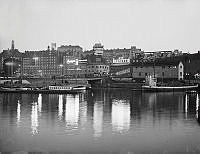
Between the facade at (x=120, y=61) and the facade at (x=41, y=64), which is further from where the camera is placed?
the facade at (x=120, y=61)

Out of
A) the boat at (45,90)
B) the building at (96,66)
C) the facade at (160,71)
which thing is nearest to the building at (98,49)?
the building at (96,66)

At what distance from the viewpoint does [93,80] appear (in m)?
43.2

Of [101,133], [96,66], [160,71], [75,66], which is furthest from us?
[75,66]

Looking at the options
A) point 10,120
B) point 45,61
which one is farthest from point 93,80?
point 10,120

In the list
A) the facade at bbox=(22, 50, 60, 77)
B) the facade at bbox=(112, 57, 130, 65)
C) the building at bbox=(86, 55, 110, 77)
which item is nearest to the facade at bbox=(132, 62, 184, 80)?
the building at bbox=(86, 55, 110, 77)

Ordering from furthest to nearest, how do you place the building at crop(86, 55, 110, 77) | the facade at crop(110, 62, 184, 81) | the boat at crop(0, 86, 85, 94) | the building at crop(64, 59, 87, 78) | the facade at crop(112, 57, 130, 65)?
the facade at crop(112, 57, 130, 65)
the building at crop(64, 59, 87, 78)
the building at crop(86, 55, 110, 77)
the facade at crop(110, 62, 184, 81)
the boat at crop(0, 86, 85, 94)

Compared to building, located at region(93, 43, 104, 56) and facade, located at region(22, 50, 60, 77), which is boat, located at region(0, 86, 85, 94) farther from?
building, located at region(93, 43, 104, 56)

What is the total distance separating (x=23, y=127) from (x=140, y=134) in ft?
14.1

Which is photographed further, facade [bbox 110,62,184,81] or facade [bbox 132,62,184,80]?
facade [bbox 132,62,184,80]

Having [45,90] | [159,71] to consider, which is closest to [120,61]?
[159,71]

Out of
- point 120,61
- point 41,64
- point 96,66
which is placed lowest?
point 96,66

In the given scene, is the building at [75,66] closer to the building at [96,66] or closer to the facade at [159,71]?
the building at [96,66]

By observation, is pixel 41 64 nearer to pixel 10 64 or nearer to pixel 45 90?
pixel 10 64

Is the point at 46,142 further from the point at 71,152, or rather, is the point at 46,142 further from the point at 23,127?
the point at 23,127
